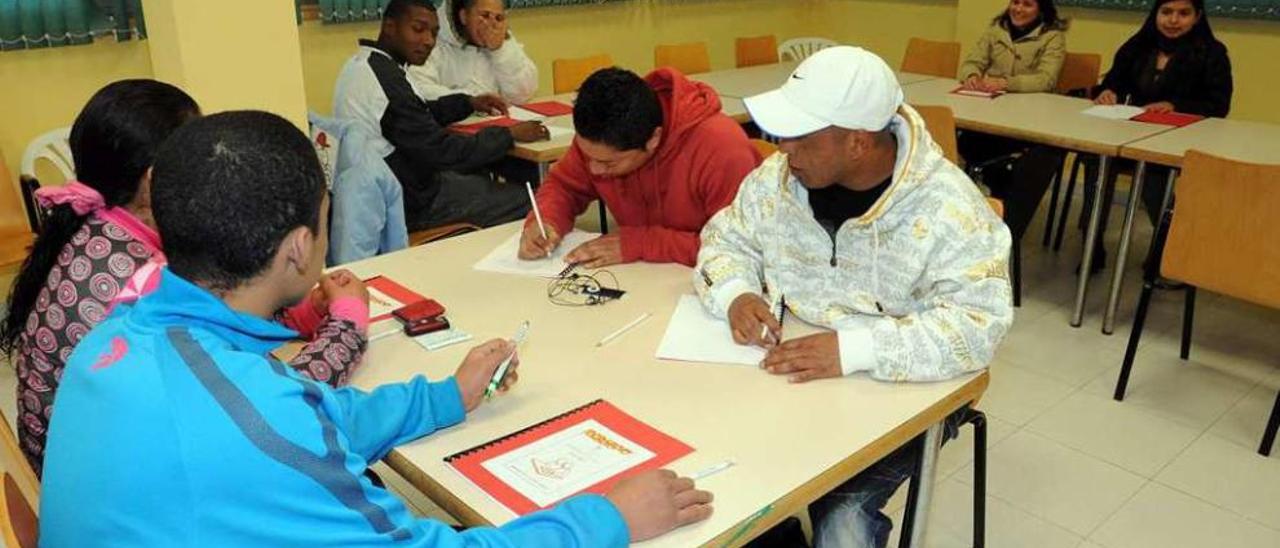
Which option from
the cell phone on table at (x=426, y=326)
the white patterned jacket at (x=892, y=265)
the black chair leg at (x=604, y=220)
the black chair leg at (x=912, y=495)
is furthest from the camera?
the black chair leg at (x=604, y=220)

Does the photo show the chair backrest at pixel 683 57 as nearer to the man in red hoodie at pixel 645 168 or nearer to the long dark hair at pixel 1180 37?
the long dark hair at pixel 1180 37

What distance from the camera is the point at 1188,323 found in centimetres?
323

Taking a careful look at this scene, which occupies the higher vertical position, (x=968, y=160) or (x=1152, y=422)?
(x=968, y=160)

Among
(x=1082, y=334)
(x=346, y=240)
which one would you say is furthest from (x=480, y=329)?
(x=1082, y=334)

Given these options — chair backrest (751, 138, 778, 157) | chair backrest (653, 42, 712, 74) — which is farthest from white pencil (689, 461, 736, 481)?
chair backrest (653, 42, 712, 74)

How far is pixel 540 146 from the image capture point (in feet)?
11.5

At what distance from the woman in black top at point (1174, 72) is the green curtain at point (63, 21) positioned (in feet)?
13.0

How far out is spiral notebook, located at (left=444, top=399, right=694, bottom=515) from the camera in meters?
1.28

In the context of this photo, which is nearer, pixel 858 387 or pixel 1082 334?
pixel 858 387

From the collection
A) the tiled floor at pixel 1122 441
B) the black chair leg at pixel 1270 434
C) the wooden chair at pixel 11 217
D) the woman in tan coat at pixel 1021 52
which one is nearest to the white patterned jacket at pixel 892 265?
the tiled floor at pixel 1122 441

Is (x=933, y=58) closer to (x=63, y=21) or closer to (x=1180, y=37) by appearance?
(x=1180, y=37)

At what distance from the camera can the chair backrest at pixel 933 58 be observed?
527cm

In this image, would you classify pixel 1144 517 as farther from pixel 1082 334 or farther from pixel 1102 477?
pixel 1082 334

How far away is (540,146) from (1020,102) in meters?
2.11
